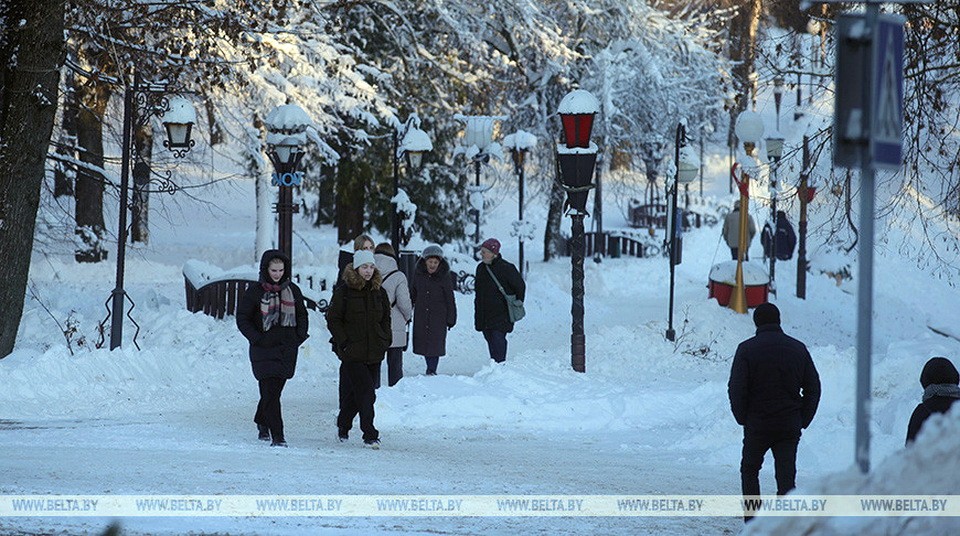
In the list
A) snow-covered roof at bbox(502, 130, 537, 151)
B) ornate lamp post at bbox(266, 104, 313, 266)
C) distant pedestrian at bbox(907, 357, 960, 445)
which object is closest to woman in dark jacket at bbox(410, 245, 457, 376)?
ornate lamp post at bbox(266, 104, 313, 266)

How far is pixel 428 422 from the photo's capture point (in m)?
14.0

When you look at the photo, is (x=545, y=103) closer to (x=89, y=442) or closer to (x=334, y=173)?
(x=334, y=173)

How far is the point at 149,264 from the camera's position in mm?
33719

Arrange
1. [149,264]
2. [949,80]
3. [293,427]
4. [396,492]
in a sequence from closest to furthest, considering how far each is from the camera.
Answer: [396,492], [293,427], [949,80], [149,264]

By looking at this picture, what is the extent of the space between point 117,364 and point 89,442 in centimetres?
453

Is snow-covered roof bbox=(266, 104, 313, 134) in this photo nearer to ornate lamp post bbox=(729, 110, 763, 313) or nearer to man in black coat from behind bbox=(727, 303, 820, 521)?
ornate lamp post bbox=(729, 110, 763, 313)

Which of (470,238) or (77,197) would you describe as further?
(470,238)

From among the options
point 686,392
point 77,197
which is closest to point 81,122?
point 77,197

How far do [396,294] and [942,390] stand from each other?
7135 mm

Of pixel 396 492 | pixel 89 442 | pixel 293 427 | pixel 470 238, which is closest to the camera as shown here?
pixel 396 492

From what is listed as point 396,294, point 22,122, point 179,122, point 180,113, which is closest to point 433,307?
point 396,294

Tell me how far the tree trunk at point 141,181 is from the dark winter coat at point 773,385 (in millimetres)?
12153

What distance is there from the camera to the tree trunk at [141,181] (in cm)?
2150

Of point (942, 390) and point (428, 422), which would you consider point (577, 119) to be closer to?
point (428, 422)
